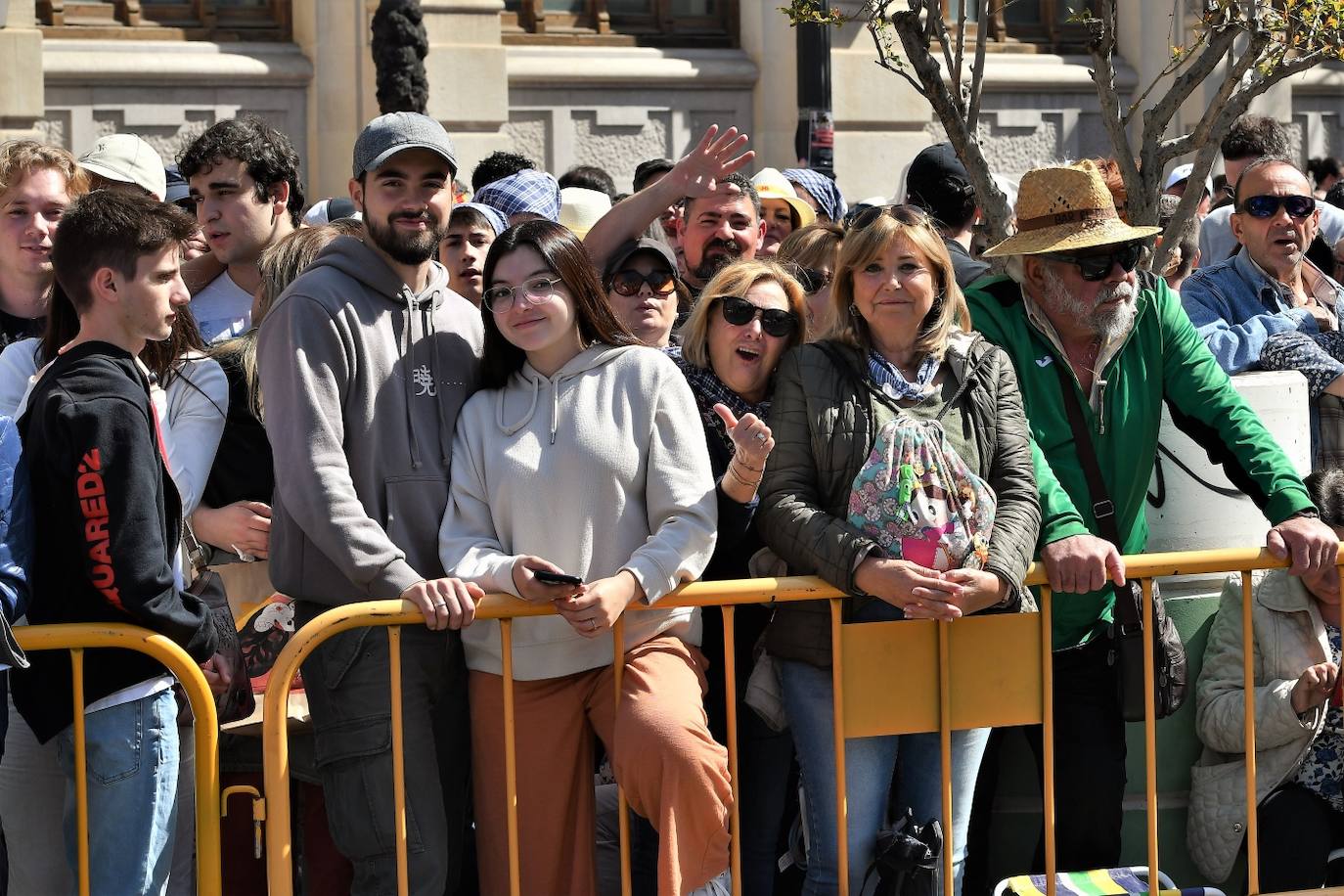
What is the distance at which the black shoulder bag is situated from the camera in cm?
454

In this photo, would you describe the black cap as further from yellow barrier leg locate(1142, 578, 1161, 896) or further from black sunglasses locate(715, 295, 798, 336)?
yellow barrier leg locate(1142, 578, 1161, 896)

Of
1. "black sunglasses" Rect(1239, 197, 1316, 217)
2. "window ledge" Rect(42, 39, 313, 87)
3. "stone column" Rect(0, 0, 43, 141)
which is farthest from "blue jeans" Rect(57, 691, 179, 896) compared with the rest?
"window ledge" Rect(42, 39, 313, 87)

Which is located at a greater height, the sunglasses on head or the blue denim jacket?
the sunglasses on head

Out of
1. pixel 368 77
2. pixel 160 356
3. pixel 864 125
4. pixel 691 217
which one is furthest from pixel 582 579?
pixel 864 125

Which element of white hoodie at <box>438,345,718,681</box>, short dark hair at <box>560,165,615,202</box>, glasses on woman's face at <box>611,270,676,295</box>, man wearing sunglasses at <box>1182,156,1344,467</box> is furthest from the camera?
short dark hair at <box>560,165,615,202</box>

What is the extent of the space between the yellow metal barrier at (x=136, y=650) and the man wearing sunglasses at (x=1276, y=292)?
354 centimetres

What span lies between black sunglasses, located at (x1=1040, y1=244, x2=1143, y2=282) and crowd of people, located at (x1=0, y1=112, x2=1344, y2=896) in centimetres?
2

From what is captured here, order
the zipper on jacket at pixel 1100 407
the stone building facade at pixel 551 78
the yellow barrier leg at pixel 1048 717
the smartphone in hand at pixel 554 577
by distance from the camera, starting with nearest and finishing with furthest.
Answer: the smartphone in hand at pixel 554 577 → the yellow barrier leg at pixel 1048 717 → the zipper on jacket at pixel 1100 407 → the stone building facade at pixel 551 78

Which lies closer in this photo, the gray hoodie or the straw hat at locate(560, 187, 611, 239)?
the gray hoodie

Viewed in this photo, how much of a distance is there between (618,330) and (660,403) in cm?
24

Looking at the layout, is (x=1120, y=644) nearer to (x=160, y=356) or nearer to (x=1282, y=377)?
(x=1282, y=377)

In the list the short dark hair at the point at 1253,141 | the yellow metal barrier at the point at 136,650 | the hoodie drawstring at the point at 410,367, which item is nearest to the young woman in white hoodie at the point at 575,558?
the hoodie drawstring at the point at 410,367

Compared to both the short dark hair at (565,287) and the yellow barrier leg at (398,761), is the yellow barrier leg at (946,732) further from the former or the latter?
the yellow barrier leg at (398,761)

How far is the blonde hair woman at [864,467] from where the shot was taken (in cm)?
Result: 427
